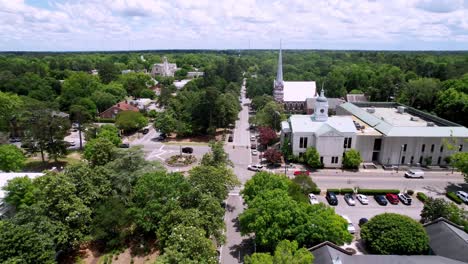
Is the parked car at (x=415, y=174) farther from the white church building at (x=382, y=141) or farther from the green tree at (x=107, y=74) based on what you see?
the green tree at (x=107, y=74)

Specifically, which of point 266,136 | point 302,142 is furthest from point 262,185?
point 266,136

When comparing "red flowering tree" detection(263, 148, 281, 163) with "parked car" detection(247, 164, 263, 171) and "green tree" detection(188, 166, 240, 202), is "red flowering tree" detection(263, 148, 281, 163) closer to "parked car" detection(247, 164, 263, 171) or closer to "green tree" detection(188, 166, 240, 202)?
"parked car" detection(247, 164, 263, 171)

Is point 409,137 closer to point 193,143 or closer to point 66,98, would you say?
point 193,143

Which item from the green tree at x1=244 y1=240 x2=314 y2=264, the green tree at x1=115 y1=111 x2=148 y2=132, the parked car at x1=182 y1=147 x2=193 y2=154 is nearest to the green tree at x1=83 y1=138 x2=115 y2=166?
the parked car at x1=182 y1=147 x2=193 y2=154

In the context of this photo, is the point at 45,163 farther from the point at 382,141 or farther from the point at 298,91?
the point at 298,91

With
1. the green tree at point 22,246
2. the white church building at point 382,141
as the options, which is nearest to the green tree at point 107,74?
the white church building at point 382,141

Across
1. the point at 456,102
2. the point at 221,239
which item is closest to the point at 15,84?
the point at 221,239
